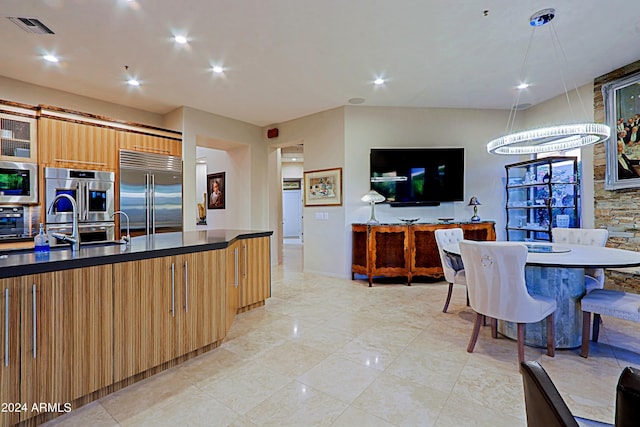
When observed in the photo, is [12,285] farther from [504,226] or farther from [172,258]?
[504,226]

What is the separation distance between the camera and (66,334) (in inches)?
64.7

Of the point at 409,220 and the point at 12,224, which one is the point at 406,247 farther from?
the point at 12,224

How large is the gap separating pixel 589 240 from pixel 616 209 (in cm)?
102

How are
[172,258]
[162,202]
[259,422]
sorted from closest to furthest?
1. [259,422]
2. [172,258]
3. [162,202]

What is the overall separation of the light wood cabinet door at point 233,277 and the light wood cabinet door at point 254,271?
74mm

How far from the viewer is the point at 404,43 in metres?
3.11

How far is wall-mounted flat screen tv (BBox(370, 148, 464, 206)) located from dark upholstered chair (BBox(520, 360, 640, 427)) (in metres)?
4.49

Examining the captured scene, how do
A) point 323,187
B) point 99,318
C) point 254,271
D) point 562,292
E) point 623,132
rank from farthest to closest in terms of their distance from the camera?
point 323,187, point 623,132, point 254,271, point 562,292, point 99,318

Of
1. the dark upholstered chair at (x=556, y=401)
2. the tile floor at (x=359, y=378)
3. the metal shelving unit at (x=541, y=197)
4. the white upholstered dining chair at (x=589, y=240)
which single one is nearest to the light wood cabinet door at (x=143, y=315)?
the tile floor at (x=359, y=378)

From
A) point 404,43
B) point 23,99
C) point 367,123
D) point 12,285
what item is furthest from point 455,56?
point 23,99

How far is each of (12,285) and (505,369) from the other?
295 cm

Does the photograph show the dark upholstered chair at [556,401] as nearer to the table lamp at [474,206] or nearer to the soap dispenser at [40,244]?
the soap dispenser at [40,244]

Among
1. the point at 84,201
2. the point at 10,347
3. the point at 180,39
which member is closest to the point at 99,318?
the point at 10,347

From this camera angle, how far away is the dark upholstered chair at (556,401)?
52cm
